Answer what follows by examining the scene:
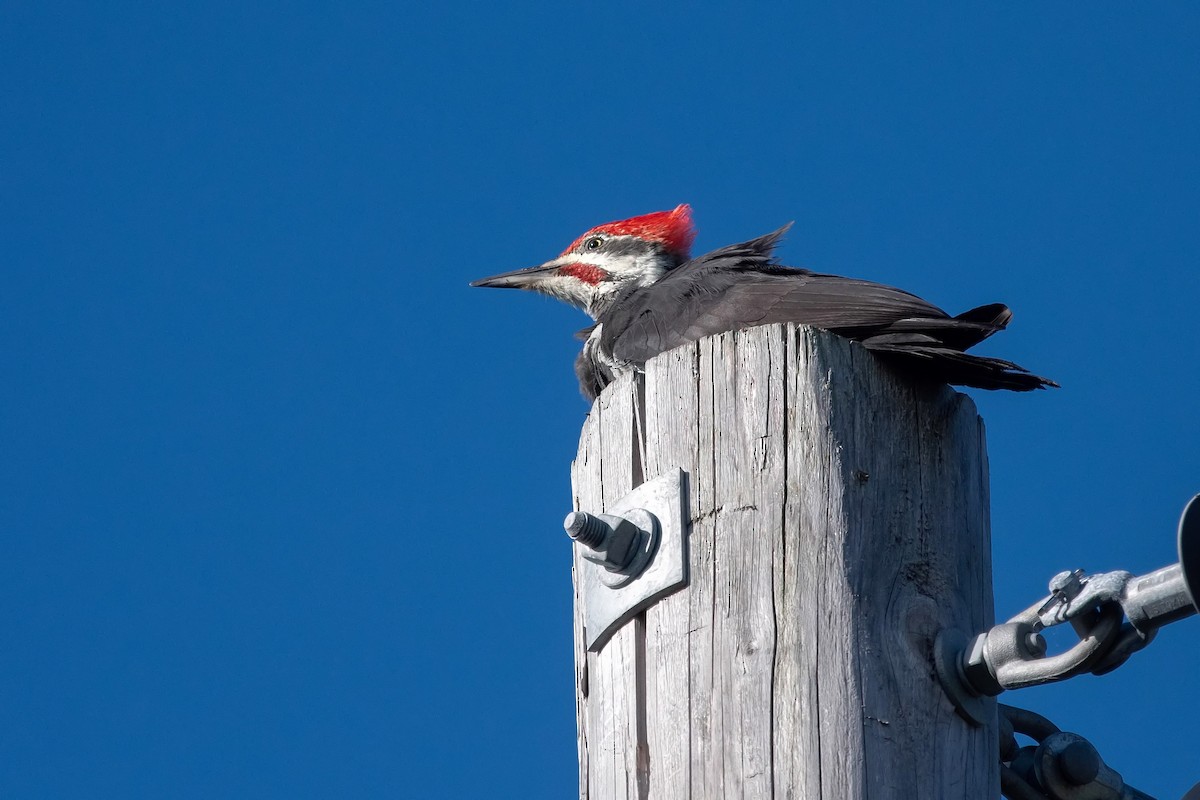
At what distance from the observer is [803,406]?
262 centimetres

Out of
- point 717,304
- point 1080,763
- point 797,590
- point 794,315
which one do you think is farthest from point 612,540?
point 717,304

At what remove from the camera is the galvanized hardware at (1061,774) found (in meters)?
2.61

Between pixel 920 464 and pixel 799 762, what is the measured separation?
0.65m

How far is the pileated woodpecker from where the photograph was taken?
10.9 feet

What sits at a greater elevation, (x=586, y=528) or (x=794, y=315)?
(x=794, y=315)

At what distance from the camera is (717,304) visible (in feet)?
14.4

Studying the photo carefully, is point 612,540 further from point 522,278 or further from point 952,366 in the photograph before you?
point 522,278

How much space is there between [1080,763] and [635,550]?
891 mm

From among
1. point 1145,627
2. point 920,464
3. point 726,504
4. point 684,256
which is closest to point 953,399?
point 920,464

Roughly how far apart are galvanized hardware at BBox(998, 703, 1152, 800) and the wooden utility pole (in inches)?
7.6

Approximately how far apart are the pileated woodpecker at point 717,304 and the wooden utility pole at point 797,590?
26 cm

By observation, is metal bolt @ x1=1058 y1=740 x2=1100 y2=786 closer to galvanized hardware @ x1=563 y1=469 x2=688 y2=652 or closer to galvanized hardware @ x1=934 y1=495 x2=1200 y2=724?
galvanized hardware @ x1=934 y1=495 x2=1200 y2=724

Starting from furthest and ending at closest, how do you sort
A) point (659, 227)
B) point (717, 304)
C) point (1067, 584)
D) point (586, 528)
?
point (659, 227)
point (717, 304)
point (586, 528)
point (1067, 584)

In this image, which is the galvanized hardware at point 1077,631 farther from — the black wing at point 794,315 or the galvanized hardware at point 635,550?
the black wing at point 794,315
